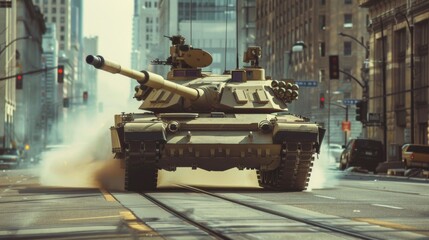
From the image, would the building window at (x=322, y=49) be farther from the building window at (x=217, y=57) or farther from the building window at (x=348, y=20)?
the building window at (x=217, y=57)

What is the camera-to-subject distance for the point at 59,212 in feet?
59.1

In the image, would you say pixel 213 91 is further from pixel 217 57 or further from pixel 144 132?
pixel 217 57

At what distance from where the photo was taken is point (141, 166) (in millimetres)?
25828

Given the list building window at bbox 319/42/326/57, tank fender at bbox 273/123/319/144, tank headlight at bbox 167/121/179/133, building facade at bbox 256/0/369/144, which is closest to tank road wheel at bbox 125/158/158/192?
tank headlight at bbox 167/121/179/133

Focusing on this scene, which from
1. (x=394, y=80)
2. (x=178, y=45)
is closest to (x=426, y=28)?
(x=394, y=80)

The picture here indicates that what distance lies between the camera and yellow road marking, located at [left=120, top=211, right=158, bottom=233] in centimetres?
1382

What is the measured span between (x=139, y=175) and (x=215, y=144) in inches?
72.3

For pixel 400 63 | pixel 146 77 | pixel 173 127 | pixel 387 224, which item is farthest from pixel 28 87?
pixel 387 224

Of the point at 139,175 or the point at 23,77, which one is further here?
the point at 23,77

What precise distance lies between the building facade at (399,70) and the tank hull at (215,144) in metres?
40.7

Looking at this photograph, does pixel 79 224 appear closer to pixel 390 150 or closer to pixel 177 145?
pixel 177 145

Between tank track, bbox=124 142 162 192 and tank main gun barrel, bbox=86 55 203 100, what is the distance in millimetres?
1315

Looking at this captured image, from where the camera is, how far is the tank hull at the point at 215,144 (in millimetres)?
25516

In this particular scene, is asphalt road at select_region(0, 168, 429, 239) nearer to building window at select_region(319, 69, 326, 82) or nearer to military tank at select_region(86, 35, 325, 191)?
military tank at select_region(86, 35, 325, 191)
